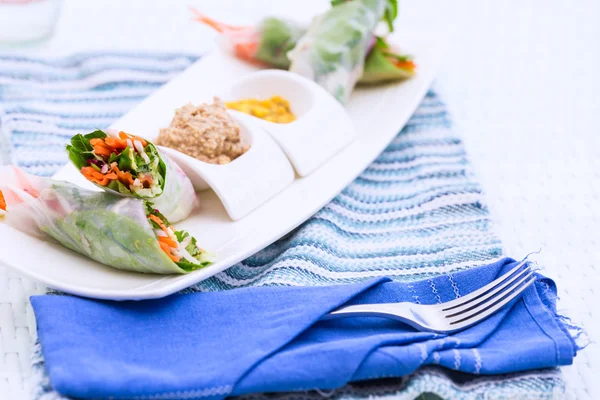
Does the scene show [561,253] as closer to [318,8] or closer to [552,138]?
[552,138]

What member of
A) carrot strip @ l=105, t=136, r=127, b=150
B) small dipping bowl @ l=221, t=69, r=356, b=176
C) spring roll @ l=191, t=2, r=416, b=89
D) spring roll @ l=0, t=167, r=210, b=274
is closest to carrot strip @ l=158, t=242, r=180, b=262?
spring roll @ l=0, t=167, r=210, b=274

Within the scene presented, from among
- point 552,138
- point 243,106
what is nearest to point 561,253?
point 552,138

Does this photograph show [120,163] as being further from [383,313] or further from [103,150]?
[383,313]

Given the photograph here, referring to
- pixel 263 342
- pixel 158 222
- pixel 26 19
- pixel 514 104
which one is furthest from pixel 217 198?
pixel 26 19

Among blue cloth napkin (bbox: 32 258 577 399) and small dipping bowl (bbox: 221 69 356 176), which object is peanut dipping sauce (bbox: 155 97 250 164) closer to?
small dipping bowl (bbox: 221 69 356 176)

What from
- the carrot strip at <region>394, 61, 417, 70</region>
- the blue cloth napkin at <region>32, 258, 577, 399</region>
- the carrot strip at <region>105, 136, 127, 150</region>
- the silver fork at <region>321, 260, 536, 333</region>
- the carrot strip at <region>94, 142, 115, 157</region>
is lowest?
the blue cloth napkin at <region>32, 258, 577, 399</region>
